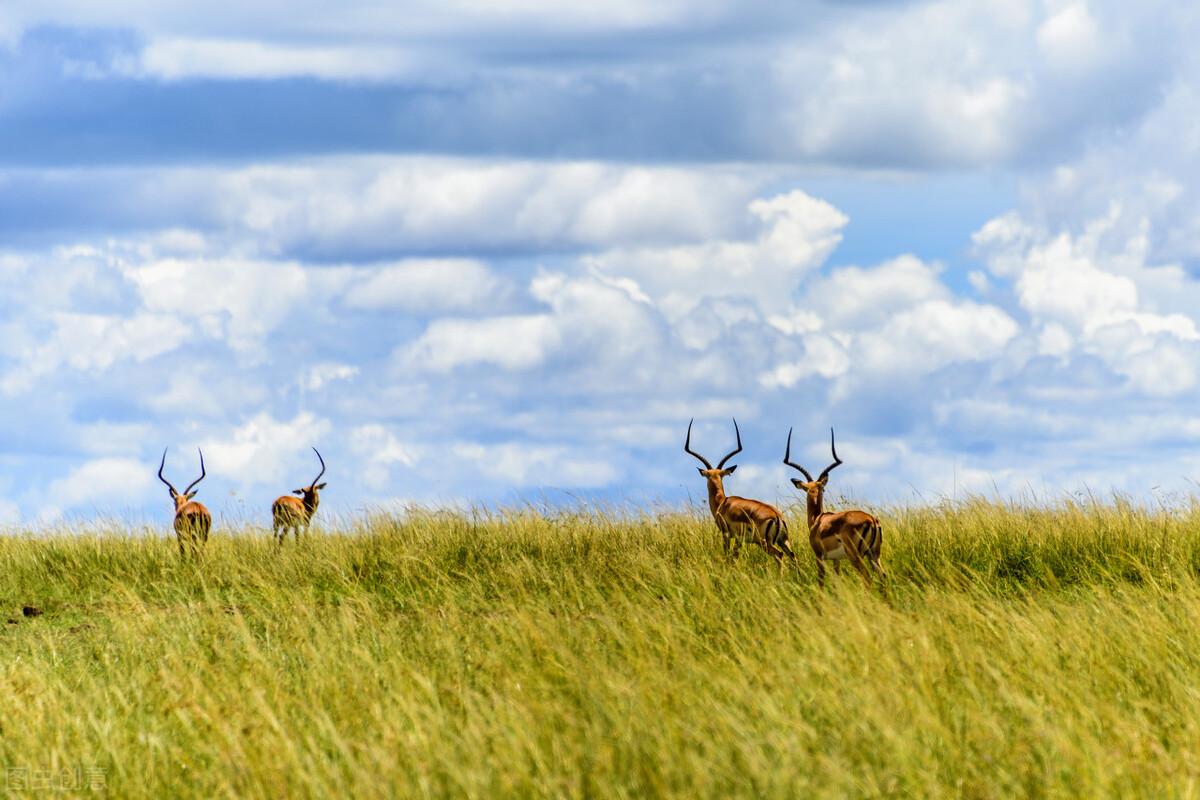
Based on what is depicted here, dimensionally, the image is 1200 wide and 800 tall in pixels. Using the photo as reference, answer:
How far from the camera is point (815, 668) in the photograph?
739 cm

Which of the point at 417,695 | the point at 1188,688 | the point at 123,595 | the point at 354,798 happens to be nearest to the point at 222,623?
the point at 123,595

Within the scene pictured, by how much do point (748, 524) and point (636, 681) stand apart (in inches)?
275

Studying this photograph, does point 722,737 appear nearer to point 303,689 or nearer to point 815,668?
point 815,668

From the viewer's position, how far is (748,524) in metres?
14.3

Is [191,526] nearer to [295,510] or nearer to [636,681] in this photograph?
[295,510]

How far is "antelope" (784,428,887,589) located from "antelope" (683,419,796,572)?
22.8 inches

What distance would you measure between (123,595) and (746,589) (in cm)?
663

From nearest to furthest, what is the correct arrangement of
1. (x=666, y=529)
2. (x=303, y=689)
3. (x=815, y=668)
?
(x=815, y=668) < (x=303, y=689) < (x=666, y=529)

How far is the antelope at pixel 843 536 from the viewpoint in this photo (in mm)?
12812

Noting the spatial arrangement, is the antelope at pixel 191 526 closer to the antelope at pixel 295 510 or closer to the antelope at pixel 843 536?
the antelope at pixel 295 510

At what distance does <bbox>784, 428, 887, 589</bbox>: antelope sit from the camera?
12.8 metres

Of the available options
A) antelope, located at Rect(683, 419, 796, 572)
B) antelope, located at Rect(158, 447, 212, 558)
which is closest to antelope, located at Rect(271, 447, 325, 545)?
antelope, located at Rect(158, 447, 212, 558)

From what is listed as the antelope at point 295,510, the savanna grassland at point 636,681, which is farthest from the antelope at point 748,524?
the antelope at point 295,510

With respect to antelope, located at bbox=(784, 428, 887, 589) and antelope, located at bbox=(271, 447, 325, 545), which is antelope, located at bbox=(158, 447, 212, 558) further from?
antelope, located at bbox=(784, 428, 887, 589)
